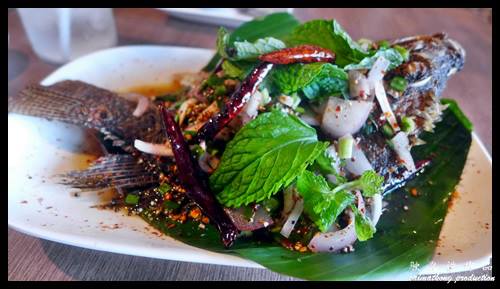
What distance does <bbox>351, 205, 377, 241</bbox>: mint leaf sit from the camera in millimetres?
1452

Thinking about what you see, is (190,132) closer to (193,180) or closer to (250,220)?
(193,180)

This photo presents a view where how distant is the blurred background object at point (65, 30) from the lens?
110 inches

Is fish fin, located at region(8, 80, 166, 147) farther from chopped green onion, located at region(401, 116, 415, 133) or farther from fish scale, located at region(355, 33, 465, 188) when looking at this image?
chopped green onion, located at region(401, 116, 415, 133)

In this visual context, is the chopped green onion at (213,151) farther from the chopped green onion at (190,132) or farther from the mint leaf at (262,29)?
the mint leaf at (262,29)

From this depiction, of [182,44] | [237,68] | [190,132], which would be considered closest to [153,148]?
[190,132]

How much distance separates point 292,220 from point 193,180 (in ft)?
1.30

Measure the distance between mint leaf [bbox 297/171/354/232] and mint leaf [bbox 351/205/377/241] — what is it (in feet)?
0.17

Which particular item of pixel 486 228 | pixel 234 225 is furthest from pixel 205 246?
pixel 486 228

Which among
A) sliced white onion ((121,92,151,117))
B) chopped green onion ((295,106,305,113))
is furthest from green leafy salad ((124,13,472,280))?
sliced white onion ((121,92,151,117))

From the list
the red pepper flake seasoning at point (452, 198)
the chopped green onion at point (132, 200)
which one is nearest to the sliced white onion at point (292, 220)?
the chopped green onion at point (132, 200)

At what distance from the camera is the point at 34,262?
1617mm

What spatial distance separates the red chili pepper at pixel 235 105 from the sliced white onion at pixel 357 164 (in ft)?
1.54
